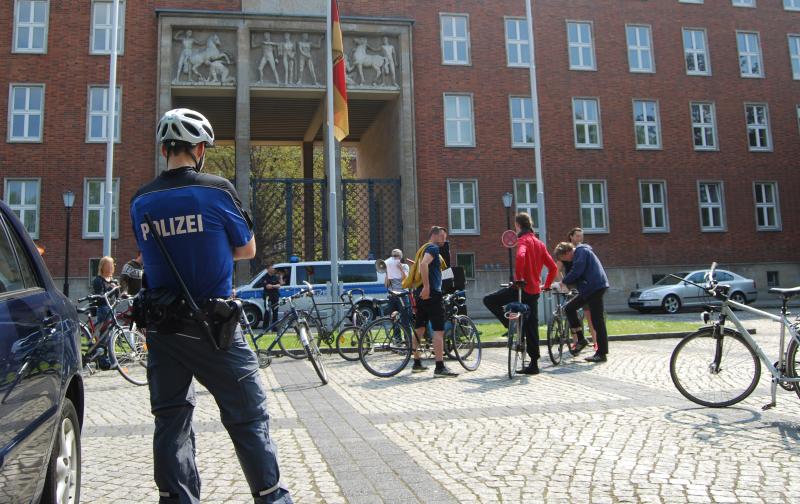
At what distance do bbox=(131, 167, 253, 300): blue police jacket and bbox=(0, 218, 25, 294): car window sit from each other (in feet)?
1.79

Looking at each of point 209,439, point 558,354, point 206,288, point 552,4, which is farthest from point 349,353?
point 552,4

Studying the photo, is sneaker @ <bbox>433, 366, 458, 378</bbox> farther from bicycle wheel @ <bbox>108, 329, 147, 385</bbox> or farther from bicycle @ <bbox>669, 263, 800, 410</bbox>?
bicycle wheel @ <bbox>108, 329, 147, 385</bbox>

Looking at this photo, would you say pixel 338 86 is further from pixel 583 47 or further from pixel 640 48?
pixel 640 48

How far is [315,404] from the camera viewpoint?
6.79 meters

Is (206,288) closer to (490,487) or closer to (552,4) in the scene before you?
(490,487)

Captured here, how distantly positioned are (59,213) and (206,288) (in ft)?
78.7

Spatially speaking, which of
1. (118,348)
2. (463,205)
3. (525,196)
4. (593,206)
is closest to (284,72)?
(463,205)

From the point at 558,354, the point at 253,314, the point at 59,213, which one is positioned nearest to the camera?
the point at 558,354

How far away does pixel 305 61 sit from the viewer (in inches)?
1014

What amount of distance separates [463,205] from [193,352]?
79.7 ft

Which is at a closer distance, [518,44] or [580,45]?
[518,44]

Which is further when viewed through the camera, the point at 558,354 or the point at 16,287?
the point at 558,354

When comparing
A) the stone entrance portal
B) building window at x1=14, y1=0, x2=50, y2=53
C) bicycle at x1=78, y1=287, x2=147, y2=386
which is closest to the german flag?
bicycle at x1=78, y1=287, x2=147, y2=386

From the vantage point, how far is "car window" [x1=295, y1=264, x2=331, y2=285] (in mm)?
20031
